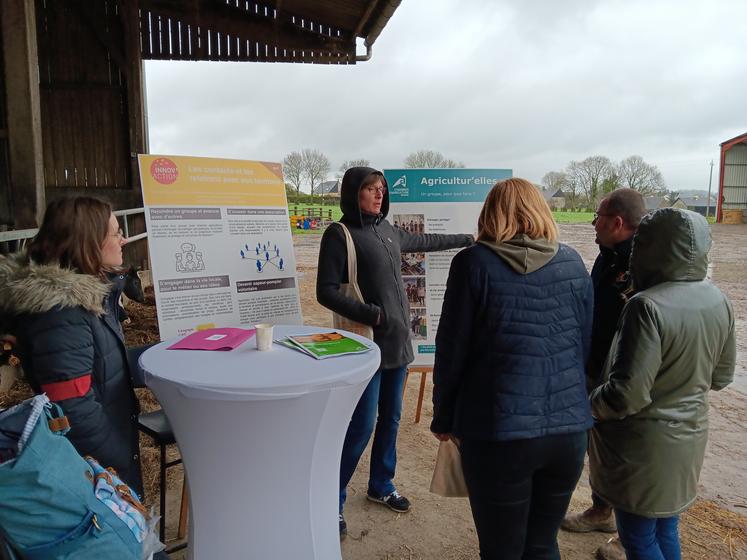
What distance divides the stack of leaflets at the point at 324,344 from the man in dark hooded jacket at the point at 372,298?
1.31 ft

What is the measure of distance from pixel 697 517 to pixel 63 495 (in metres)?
2.86

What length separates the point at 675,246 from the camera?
5.65ft

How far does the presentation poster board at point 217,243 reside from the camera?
101 inches

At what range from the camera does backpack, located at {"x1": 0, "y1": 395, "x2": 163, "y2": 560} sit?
1270mm

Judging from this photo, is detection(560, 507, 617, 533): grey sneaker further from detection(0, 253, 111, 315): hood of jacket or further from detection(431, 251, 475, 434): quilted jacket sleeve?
detection(0, 253, 111, 315): hood of jacket

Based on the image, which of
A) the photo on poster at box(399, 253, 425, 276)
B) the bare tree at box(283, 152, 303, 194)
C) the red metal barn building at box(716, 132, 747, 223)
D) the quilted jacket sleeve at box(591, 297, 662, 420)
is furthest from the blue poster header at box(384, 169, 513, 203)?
the red metal barn building at box(716, 132, 747, 223)

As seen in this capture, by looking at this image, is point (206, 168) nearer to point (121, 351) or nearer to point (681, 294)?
point (121, 351)

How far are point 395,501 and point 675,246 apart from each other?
1.84 meters

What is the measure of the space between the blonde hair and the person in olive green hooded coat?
40 centimetres


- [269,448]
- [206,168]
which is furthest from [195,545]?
[206,168]

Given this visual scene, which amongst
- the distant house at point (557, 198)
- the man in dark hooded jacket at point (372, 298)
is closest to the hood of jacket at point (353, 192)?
the man in dark hooded jacket at point (372, 298)

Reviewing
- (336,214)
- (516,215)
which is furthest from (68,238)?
(336,214)

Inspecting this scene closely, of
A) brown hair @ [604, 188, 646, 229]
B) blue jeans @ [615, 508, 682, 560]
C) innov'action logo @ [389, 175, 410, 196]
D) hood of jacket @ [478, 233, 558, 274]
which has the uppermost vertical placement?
innov'action logo @ [389, 175, 410, 196]

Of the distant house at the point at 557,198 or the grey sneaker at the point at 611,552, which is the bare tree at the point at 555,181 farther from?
the grey sneaker at the point at 611,552
